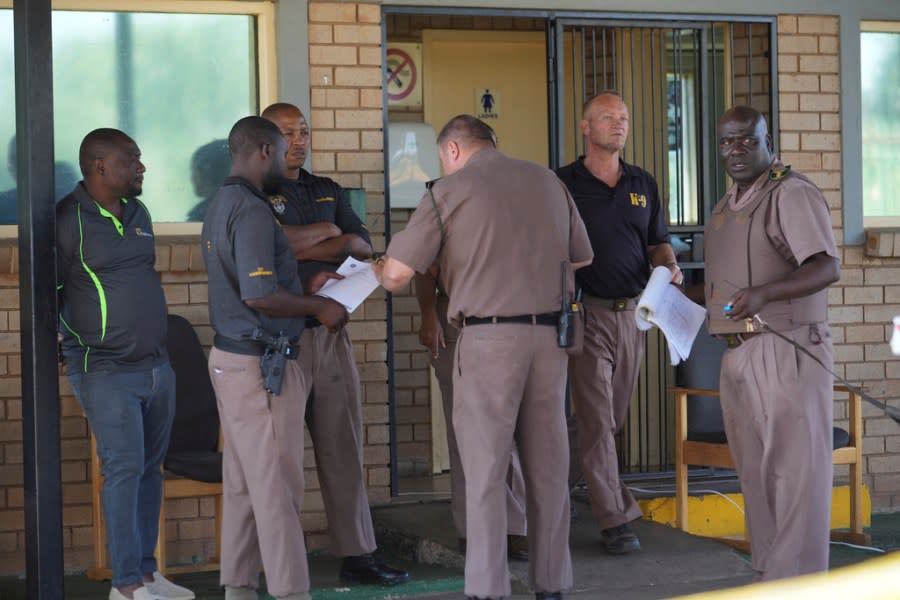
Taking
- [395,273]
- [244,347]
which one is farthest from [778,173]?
[244,347]

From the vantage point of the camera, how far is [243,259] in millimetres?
4371

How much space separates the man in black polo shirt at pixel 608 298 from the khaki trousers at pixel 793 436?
3.02 ft

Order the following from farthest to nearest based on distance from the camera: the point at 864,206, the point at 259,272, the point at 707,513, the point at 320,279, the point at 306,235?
the point at 864,206, the point at 707,513, the point at 306,235, the point at 320,279, the point at 259,272

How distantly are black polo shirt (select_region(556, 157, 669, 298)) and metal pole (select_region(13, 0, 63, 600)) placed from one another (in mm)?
2308

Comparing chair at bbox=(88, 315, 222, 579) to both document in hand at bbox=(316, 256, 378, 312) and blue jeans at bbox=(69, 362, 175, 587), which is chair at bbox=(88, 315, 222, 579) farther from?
document in hand at bbox=(316, 256, 378, 312)

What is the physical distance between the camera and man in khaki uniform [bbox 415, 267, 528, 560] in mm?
5312

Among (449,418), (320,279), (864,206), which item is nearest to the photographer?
(320,279)

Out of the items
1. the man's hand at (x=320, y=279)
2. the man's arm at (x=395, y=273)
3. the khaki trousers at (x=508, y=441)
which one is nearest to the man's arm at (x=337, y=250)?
the man's hand at (x=320, y=279)

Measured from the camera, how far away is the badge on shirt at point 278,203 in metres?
5.13

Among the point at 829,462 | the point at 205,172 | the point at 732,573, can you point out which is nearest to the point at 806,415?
the point at 829,462

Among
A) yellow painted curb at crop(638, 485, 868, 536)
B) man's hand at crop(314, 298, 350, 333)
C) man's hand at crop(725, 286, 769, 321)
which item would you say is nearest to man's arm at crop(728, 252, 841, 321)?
man's hand at crop(725, 286, 769, 321)

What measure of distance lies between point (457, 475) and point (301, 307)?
4.19 feet

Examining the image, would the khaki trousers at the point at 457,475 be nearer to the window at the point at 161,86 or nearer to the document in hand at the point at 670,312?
the document in hand at the point at 670,312

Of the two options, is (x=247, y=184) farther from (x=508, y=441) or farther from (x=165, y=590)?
(x=165, y=590)
